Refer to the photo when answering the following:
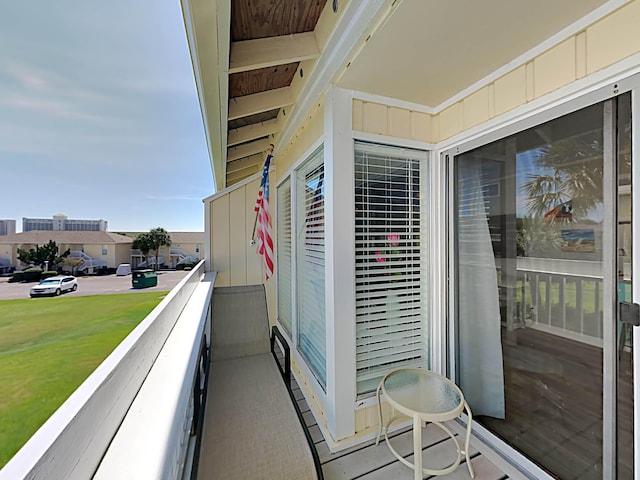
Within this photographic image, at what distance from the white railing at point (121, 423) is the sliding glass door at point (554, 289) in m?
1.64

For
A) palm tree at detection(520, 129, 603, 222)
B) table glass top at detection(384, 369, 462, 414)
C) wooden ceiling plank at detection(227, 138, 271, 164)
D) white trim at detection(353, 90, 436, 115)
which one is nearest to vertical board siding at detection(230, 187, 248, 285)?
wooden ceiling plank at detection(227, 138, 271, 164)

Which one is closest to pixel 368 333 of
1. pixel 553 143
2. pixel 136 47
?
pixel 553 143

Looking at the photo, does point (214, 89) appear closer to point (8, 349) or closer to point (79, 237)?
point (8, 349)

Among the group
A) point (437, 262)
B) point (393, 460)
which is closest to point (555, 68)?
point (437, 262)

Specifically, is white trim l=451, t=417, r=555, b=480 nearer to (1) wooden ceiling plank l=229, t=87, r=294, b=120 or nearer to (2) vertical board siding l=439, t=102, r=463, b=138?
(2) vertical board siding l=439, t=102, r=463, b=138

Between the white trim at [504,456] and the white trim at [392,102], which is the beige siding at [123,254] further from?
the white trim at [504,456]

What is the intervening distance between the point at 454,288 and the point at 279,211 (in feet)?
7.23

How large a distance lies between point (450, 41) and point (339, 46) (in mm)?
532

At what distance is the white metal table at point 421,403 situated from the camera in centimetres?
141

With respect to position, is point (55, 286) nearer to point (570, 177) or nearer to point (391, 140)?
point (391, 140)

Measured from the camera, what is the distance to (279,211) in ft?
11.4

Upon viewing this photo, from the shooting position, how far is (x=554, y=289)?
1.37m

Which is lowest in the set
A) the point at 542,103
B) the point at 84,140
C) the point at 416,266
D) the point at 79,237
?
the point at 416,266

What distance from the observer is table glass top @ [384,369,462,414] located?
1.49m
